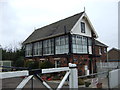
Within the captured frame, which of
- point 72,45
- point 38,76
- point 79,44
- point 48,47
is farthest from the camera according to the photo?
point 48,47

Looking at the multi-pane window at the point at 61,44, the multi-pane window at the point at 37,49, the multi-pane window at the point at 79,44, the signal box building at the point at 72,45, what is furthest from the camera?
the multi-pane window at the point at 37,49

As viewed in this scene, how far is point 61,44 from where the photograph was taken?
19.1m

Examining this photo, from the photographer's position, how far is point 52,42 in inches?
812

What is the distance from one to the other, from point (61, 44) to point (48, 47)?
9.40ft

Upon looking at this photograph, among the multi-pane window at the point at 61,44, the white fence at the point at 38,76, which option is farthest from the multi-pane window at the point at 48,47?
the white fence at the point at 38,76

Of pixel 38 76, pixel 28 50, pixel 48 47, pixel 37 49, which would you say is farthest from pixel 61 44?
pixel 38 76

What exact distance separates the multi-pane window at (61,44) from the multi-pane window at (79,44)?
0.99m

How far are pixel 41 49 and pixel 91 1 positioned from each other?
12273 millimetres

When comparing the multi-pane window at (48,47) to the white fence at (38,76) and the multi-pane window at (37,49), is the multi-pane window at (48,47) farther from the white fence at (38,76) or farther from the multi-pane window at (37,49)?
the white fence at (38,76)

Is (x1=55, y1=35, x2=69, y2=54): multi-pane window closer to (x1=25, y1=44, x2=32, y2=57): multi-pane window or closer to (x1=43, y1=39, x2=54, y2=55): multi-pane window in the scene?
(x1=43, y1=39, x2=54, y2=55): multi-pane window

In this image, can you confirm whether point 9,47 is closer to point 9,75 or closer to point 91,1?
point 91,1

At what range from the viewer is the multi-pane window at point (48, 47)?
20.6 m

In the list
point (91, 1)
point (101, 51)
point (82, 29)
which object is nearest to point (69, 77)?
point (91, 1)

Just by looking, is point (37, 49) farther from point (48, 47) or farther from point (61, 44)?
point (61, 44)
